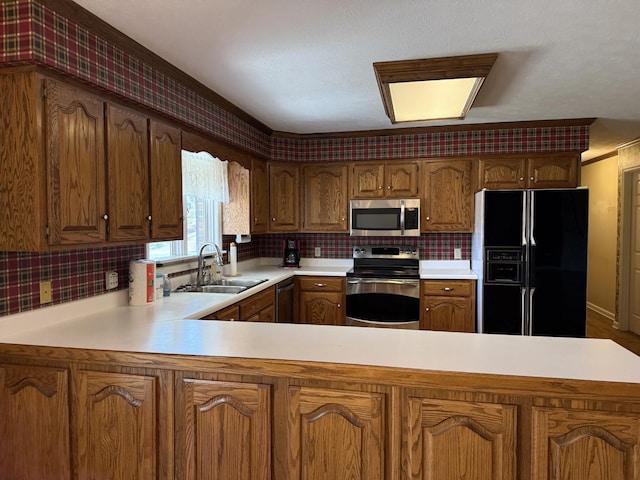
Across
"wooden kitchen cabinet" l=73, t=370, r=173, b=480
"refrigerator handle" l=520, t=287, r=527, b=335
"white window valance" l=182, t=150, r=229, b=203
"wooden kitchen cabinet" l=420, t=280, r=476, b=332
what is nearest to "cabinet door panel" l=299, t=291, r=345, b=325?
"wooden kitchen cabinet" l=420, t=280, r=476, b=332

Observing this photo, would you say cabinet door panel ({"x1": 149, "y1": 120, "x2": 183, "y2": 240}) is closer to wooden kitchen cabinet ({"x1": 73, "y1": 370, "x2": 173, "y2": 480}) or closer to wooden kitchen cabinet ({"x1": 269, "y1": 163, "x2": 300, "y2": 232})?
wooden kitchen cabinet ({"x1": 73, "y1": 370, "x2": 173, "y2": 480})

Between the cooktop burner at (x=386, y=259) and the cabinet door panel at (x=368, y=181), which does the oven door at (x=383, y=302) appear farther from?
the cabinet door panel at (x=368, y=181)

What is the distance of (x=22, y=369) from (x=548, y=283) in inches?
142

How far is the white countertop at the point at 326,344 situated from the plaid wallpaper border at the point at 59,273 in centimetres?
6

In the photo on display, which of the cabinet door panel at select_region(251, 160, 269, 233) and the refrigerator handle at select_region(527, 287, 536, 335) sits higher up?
the cabinet door panel at select_region(251, 160, 269, 233)

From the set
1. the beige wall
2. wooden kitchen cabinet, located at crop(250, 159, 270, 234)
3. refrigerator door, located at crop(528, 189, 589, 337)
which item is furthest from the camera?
the beige wall

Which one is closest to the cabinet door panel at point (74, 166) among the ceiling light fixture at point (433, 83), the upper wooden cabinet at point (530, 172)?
Answer: the ceiling light fixture at point (433, 83)

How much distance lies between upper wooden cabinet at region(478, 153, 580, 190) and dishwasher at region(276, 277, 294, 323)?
2.08m

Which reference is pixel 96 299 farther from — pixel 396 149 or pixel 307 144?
pixel 396 149

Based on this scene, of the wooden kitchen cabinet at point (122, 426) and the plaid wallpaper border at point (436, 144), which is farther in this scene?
the plaid wallpaper border at point (436, 144)

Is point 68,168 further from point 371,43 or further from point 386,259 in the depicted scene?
point 386,259

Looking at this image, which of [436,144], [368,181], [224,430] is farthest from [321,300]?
[224,430]

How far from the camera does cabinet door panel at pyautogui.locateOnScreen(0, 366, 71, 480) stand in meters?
1.74

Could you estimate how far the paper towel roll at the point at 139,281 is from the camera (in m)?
2.60
